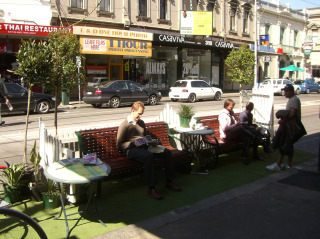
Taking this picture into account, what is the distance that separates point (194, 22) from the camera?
29.5 metres

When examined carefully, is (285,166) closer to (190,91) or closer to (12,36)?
(190,91)

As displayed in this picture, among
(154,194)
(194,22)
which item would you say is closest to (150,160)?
(154,194)

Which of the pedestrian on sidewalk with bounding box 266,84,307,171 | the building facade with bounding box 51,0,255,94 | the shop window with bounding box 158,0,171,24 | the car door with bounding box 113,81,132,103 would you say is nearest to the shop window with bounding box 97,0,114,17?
the building facade with bounding box 51,0,255,94

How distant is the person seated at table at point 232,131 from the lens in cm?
724

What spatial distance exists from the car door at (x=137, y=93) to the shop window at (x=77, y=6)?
7.41 m

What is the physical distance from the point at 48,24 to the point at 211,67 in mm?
17859

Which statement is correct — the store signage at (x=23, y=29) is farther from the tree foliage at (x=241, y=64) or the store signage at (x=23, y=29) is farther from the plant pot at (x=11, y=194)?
the plant pot at (x=11, y=194)

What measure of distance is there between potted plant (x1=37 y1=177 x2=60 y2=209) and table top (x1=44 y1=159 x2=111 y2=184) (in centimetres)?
53

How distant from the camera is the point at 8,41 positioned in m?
21.1

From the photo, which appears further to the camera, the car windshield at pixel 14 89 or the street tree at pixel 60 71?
the car windshield at pixel 14 89

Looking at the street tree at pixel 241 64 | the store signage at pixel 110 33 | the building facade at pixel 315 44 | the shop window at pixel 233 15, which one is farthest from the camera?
the building facade at pixel 315 44

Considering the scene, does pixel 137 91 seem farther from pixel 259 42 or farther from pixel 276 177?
pixel 259 42

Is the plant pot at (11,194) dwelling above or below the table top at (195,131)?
below

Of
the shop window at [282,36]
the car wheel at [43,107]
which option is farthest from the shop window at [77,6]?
the shop window at [282,36]
